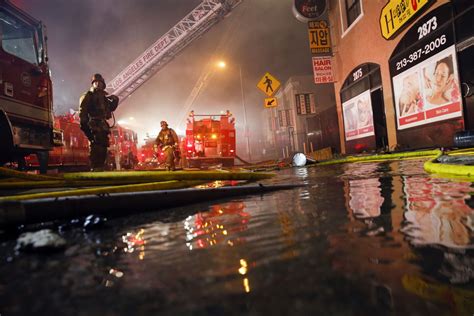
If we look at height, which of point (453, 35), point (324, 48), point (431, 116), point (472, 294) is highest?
point (324, 48)

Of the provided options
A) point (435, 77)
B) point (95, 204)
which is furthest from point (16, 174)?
point (435, 77)

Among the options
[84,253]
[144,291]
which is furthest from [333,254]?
[84,253]

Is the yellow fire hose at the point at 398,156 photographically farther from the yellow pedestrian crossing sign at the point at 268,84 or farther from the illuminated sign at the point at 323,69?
the illuminated sign at the point at 323,69

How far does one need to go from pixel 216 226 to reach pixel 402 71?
370 inches

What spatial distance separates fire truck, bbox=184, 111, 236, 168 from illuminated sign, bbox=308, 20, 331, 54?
569cm

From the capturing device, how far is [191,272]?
834 millimetres

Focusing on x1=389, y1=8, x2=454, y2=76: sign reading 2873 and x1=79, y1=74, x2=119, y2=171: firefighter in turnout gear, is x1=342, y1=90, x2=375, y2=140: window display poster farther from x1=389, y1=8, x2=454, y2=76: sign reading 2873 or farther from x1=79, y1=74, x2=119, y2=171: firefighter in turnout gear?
x1=79, y1=74, x2=119, y2=171: firefighter in turnout gear

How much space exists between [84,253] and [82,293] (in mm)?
419

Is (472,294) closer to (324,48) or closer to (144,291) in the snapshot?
(144,291)

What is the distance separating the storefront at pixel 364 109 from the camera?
1014 centimetres

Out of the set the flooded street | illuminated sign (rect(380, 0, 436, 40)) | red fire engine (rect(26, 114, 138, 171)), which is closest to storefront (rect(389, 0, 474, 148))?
illuminated sign (rect(380, 0, 436, 40))

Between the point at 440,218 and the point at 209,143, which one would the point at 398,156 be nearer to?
the point at 440,218

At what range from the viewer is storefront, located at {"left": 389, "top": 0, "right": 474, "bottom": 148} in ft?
20.7

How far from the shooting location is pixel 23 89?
195 inches
